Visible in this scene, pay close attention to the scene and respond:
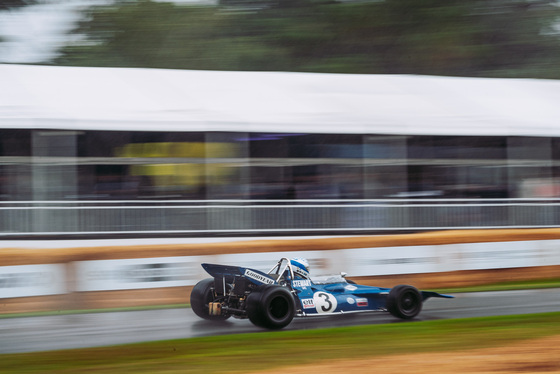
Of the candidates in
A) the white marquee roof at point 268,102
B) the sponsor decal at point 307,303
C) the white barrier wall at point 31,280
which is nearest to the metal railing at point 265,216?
the white marquee roof at point 268,102

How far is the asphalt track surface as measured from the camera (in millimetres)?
7918

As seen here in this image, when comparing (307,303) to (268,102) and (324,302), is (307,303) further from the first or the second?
(268,102)

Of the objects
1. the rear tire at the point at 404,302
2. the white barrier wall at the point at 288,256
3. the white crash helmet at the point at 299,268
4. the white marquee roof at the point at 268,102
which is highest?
the white marquee roof at the point at 268,102

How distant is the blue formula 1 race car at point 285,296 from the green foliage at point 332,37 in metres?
12.5

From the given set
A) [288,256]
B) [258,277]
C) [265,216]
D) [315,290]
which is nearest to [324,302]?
[315,290]

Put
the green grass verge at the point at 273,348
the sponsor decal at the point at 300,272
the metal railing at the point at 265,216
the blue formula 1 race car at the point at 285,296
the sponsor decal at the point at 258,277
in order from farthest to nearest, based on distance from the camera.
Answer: the metal railing at the point at 265,216 → the sponsor decal at the point at 300,272 → the sponsor decal at the point at 258,277 → the blue formula 1 race car at the point at 285,296 → the green grass verge at the point at 273,348

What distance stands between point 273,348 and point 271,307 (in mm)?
1055

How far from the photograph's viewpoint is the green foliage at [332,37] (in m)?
20.7

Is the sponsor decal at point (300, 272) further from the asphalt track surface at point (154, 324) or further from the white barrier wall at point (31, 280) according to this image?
the white barrier wall at point (31, 280)

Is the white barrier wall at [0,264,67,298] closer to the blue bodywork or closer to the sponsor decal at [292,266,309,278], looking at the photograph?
the blue bodywork

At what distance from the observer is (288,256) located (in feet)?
36.4

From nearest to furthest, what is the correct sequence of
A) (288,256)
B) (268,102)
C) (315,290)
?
(315,290), (288,256), (268,102)

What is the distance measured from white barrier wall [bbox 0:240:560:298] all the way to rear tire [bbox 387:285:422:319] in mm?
2188

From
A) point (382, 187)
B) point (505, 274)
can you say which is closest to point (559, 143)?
point (382, 187)
